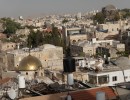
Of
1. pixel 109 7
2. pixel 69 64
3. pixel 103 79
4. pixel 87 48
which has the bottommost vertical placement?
pixel 103 79

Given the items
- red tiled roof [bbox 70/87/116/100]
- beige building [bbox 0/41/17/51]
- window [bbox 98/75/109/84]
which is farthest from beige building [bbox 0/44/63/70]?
red tiled roof [bbox 70/87/116/100]

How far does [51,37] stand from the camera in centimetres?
3062

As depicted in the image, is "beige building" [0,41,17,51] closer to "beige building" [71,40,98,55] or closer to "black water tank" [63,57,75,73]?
"beige building" [71,40,98,55]

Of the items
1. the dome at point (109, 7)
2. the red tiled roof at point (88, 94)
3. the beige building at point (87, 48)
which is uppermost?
the dome at point (109, 7)

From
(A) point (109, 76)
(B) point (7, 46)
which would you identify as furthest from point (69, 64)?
(B) point (7, 46)

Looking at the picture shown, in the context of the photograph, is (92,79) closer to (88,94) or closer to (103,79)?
(103,79)

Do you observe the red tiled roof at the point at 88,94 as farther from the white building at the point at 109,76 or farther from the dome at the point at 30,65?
the dome at the point at 30,65

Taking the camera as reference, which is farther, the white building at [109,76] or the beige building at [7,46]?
the beige building at [7,46]

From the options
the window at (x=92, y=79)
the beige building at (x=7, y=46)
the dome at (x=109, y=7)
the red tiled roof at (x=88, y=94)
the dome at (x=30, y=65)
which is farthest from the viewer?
the dome at (x=109, y=7)

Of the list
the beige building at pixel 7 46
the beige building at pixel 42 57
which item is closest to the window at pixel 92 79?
the beige building at pixel 42 57

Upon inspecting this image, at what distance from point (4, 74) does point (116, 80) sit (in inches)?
177

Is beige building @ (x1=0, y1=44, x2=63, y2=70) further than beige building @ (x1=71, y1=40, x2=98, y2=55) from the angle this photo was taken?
No

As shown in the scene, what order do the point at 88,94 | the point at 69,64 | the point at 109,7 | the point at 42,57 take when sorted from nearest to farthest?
the point at 88,94 → the point at 69,64 → the point at 42,57 → the point at 109,7

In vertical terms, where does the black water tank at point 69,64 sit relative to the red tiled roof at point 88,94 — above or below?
above
